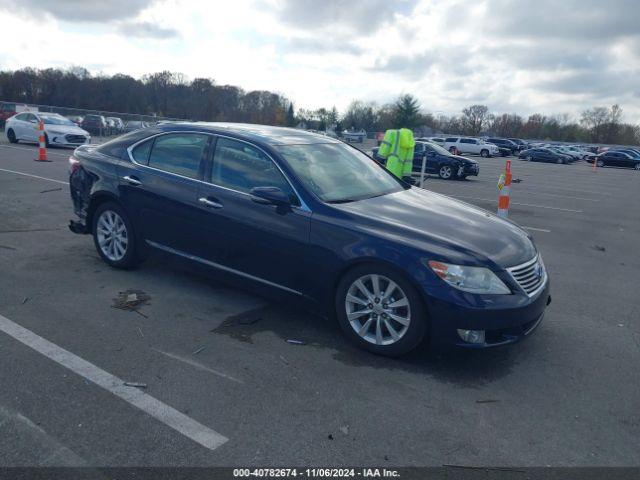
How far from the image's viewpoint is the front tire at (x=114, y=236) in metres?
5.79

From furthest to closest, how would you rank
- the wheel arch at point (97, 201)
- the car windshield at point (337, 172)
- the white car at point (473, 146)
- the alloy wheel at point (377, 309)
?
the white car at point (473, 146) < the wheel arch at point (97, 201) < the car windshield at point (337, 172) < the alloy wheel at point (377, 309)

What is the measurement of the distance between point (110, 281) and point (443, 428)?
3.77 meters

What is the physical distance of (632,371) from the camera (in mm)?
4227

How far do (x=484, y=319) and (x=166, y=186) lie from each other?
323 centimetres

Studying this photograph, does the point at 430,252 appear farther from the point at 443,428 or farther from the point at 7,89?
the point at 7,89

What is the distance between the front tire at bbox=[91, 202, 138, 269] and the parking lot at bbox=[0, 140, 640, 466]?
0.16 m

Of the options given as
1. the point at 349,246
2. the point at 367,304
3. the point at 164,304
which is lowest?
the point at 164,304

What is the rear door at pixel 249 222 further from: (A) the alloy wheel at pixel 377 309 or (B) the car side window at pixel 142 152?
(B) the car side window at pixel 142 152

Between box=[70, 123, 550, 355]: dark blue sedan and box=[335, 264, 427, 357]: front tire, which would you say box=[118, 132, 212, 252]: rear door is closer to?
box=[70, 123, 550, 355]: dark blue sedan

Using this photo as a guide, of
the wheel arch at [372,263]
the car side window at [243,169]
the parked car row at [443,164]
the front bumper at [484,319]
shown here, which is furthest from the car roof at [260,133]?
the parked car row at [443,164]

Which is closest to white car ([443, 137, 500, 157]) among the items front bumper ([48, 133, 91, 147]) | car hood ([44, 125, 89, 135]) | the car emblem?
car hood ([44, 125, 89, 135])

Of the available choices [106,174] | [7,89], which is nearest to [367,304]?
[106,174]

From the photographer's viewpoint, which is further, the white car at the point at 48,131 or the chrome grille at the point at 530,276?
the white car at the point at 48,131

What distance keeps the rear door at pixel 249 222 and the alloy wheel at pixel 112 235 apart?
1184 millimetres
